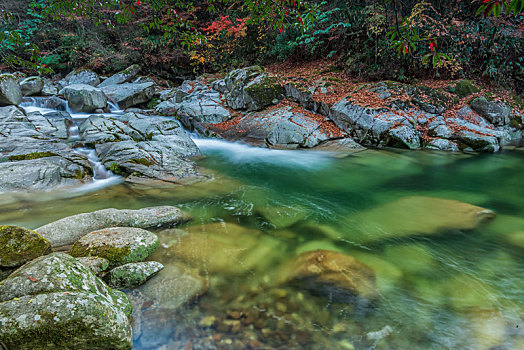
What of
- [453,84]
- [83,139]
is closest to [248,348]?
[83,139]

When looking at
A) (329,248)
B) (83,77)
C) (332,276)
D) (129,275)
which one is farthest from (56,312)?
(83,77)

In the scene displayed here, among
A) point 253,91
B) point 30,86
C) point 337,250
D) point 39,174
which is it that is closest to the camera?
point 337,250

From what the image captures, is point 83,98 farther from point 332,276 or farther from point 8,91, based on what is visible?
point 332,276

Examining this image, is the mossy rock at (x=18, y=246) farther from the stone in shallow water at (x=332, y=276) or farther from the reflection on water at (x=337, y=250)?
the stone in shallow water at (x=332, y=276)

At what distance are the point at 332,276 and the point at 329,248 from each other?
0.63m

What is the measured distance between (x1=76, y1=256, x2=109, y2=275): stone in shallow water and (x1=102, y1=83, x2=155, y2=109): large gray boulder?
12532mm

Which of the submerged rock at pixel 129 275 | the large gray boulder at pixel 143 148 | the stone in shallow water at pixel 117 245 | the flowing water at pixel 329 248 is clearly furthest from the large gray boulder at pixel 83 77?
the submerged rock at pixel 129 275

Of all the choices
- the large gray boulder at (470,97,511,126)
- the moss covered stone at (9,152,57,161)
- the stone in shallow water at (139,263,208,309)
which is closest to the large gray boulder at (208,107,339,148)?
the large gray boulder at (470,97,511,126)

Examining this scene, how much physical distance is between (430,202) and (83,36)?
22.9 m

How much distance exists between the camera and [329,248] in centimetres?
363

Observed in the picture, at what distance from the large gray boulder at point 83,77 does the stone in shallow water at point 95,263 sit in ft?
56.0

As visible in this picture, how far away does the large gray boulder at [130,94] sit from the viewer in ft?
44.4

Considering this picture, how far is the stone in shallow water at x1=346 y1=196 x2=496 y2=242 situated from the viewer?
4055 mm

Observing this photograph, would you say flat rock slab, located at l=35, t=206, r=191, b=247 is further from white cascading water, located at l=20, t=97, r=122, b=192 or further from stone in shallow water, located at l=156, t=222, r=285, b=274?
white cascading water, located at l=20, t=97, r=122, b=192
